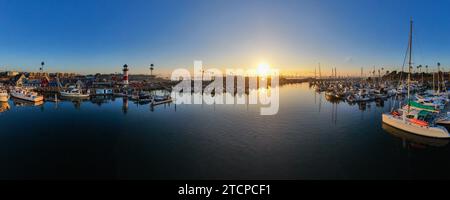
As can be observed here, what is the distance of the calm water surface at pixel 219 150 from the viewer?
30.2 ft

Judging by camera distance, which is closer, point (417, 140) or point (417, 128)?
point (417, 140)

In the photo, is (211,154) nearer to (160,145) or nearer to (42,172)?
(160,145)

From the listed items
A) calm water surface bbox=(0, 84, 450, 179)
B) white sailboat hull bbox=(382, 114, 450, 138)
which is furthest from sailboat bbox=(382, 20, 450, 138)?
calm water surface bbox=(0, 84, 450, 179)

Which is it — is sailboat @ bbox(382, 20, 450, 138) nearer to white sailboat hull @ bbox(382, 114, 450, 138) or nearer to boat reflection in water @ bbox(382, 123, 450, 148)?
white sailboat hull @ bbox(382, 114, 450, 138)

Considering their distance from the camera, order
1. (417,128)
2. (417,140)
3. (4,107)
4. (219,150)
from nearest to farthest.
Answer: (219,150), (417,140), (417,128), (4,107)

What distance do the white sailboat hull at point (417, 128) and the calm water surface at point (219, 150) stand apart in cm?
45

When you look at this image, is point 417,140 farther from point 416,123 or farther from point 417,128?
point 416,123

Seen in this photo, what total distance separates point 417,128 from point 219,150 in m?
11.1

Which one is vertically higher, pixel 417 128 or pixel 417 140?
pixel 417 128

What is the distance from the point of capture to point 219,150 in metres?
11.8

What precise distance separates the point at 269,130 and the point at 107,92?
38540 millimetres

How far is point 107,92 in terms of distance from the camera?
150 ft

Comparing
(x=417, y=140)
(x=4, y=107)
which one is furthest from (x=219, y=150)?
(x=4, y=107)

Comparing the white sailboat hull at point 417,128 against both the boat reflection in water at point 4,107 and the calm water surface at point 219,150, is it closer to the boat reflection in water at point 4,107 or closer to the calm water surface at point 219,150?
the calm water surface at point 219,150
